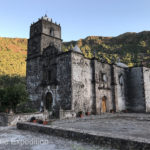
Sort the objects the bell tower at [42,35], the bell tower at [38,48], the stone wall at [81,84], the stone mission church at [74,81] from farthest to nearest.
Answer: the bell tower at [42,35] → the bell tower at [38,48] → the stone mission church at [74,81] → the stone wall at [81,84]

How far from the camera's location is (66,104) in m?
17.2

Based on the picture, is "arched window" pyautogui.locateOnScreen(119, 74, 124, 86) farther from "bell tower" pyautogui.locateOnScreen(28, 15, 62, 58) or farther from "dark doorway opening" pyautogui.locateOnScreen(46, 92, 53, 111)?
"dark doorway opening" pyautogui.locateOnScreen(46, 92, 53, 111)

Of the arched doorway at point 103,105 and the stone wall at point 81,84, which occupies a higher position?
the stone wall at point 81,84

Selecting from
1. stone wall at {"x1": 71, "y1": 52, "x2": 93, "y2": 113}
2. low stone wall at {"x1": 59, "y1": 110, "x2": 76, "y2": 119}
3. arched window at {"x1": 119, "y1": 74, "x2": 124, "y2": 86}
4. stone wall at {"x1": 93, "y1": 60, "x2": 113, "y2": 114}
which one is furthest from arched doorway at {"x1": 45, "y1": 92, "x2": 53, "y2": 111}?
arched window at {"x1": 119, "y1": 74, "x2": 124, "y2": 86}

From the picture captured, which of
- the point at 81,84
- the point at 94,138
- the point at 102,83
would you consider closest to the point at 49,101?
the point at 81,84

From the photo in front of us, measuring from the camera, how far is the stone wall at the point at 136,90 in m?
23.9

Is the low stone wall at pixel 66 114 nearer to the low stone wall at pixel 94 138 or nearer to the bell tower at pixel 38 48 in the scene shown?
the bell tower at pixel 38 48

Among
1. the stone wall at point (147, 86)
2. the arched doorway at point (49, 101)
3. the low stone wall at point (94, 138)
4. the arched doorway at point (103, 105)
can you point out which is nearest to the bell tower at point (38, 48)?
the arched doorway at point (49, 101)

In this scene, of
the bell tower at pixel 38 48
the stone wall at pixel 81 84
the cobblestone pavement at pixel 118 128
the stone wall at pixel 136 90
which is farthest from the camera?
the stone wall at pixel 136 90

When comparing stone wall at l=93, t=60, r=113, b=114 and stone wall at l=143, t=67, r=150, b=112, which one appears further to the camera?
stone wall at l=143, t=67, r=150, b=112

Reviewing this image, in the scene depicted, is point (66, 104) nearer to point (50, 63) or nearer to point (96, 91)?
point (96, 91)

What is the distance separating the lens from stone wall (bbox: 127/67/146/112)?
23.9 m

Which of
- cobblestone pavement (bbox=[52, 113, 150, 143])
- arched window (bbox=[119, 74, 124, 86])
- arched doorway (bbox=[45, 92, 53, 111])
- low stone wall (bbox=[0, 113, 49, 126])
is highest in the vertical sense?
arched window (bbox=[119, 74, 124, 86])

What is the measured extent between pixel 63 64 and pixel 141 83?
1347cm
